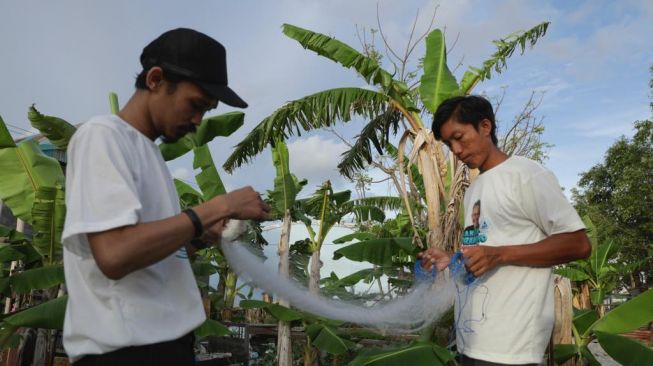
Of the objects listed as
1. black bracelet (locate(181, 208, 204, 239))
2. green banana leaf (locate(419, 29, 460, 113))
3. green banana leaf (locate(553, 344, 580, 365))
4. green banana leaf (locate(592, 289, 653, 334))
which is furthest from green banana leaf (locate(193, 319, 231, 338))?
black bracelet (locate(181, 208, 204, 239))

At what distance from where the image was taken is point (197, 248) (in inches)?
61.6

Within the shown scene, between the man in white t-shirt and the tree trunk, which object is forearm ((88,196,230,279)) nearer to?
the man in white t-shirt

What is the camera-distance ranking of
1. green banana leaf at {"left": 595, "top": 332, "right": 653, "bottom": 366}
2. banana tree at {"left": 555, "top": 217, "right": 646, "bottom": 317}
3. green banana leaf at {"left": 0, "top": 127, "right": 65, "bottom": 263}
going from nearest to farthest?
1. green banana leaf at {"left": 595, "top": 332, "right": 653, "bottom": 366}
2. green banana leaf at {"left": 0, "top": 127, "right": 65, "bottom": 263}
3. banana tree at {"left": 555, "top": 217, "right": 646, "bottom": 317}

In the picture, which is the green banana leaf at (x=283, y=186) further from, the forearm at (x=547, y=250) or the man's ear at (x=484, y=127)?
the forearm at (x=547, y=250)

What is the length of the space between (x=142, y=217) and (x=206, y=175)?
5.21 metres

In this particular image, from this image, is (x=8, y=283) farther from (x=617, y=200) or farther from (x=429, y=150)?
(x=617, y=200)

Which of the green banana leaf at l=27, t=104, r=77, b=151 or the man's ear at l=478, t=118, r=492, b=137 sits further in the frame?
the green banana leaf at l=27, t=104, r=77, b=151

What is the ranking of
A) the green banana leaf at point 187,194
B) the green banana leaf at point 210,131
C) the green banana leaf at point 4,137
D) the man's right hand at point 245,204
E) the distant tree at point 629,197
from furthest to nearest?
the distant tree at point 629,197, the green banana leaf at point 187,194, the green banana leaf at point 210,131, the green banana leaf at point 4,137, the man's right hand at point 245,204

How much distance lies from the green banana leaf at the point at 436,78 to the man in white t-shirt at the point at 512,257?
4561 millimetres

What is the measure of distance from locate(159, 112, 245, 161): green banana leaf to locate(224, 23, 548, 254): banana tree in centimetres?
161

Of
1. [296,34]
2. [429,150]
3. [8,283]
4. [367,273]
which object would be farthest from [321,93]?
[8,283]

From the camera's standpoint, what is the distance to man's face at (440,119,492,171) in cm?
214

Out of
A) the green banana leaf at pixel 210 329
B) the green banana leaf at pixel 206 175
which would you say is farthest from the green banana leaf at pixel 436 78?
the green banana leaf at pixel 210 329

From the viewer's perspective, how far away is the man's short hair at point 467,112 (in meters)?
2.15
